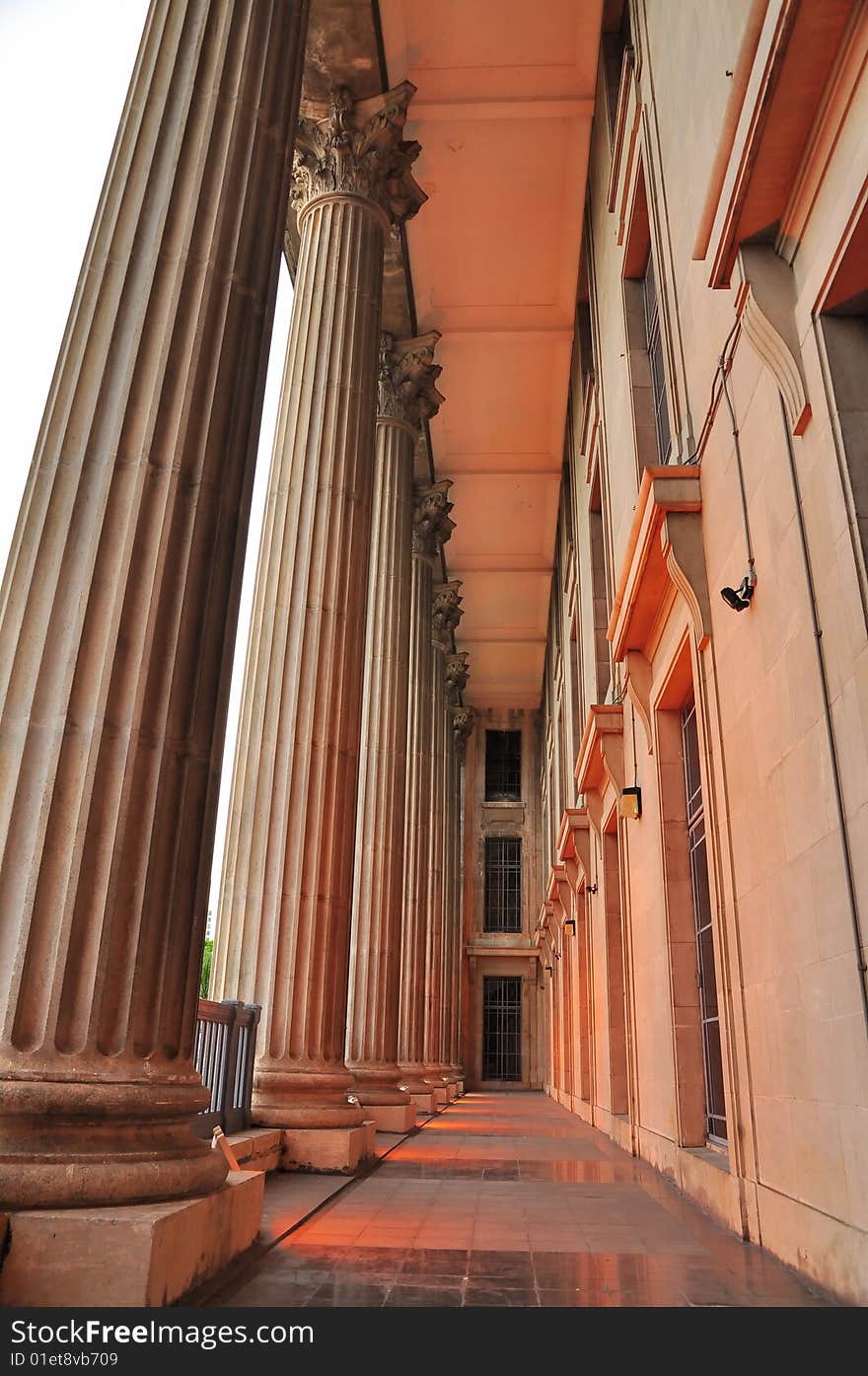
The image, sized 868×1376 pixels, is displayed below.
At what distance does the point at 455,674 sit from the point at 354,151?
1800 centimetres

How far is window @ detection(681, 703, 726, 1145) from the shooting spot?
827 cm

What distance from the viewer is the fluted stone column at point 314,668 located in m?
8.70

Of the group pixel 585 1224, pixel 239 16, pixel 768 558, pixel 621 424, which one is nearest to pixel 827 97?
pixel 768 558

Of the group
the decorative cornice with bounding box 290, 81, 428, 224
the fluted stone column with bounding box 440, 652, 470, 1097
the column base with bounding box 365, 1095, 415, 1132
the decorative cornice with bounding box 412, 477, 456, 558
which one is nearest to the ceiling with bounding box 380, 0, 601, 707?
the decorative cornice with bounding box 290, 81, 428, 224

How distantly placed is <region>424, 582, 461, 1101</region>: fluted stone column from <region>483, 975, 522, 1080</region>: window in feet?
36.1

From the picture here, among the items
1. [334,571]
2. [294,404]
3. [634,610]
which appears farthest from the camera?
[294,404]

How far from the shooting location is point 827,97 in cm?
441

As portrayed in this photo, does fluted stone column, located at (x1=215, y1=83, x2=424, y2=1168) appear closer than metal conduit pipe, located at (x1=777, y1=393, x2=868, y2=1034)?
No

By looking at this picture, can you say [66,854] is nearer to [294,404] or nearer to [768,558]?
[768,558]

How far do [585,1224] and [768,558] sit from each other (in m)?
4.22

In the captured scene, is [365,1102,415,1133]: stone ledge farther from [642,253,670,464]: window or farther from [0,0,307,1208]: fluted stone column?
[0,0,307,1208]: fluted stone column

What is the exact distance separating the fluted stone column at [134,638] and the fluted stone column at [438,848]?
55.1 feet
